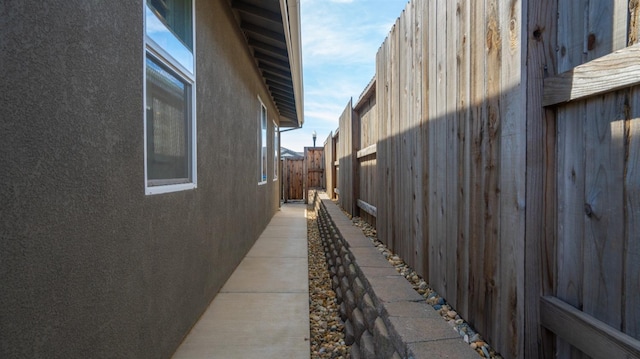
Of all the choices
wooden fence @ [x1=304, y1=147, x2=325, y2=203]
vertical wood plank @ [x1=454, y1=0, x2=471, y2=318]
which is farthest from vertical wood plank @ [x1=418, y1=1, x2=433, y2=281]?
wooden fence @ [x1=304, y1=147, x2=325, y2=203]

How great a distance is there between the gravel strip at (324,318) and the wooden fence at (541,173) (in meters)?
0.89

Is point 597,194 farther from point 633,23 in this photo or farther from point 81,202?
point 81,202

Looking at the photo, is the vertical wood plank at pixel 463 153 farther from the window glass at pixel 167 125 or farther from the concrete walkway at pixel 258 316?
the window glass at pixel 167 125

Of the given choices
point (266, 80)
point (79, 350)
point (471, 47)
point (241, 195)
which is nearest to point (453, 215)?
point (471, 47)

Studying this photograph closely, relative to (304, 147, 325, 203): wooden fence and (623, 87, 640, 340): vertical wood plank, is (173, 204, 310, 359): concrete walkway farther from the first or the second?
(304, 147, 325, 203): wooden fence

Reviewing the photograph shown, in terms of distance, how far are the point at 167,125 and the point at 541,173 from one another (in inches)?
76.8

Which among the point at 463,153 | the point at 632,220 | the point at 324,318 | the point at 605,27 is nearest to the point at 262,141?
the point at 324,318

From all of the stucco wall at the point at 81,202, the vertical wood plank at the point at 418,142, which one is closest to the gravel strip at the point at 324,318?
the vertical wood plank at the point at 418,142

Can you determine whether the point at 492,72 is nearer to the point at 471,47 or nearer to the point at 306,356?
the point at 471,47

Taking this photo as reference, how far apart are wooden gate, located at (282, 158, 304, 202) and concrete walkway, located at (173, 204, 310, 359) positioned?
8520 millimetres

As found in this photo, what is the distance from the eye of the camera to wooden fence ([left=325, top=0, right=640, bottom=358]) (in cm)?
101

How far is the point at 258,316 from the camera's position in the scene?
8.53 feet

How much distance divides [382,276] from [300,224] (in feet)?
16.2

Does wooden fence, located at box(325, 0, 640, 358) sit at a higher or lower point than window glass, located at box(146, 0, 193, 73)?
lower
